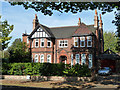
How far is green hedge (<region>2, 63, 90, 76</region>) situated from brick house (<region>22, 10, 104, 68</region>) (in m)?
10.4

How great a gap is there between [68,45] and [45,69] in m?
12.6

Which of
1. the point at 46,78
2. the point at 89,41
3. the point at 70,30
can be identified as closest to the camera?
the point at 46,78

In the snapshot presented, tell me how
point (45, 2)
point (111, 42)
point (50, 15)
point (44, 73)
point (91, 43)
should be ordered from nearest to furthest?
1. point (45, 2)
2. point (50, 15)
3. point (44, 73)
4. point (91, 43)
5. point (111, 42)

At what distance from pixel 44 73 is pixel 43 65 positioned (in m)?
1.17

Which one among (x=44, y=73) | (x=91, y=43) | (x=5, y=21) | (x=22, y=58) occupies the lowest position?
(x=44, y=73)

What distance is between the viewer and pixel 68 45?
32125 mm

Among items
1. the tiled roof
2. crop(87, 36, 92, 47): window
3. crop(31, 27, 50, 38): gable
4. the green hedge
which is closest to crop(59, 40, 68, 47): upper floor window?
the tiled roof

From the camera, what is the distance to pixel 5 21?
90.7ft

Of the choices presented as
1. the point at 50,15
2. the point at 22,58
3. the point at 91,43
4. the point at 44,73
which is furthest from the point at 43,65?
the point at 91,43

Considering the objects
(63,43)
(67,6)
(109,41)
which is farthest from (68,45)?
(109,41)

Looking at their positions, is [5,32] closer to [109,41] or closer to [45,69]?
[45,69]

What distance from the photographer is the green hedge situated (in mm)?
19558

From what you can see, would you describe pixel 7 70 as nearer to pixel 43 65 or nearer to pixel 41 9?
pixel 43 65

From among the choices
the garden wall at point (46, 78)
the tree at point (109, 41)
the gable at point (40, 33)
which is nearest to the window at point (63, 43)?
the gable at point (40, 33)
